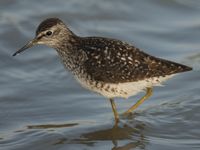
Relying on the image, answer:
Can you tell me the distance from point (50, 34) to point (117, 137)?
1.90 m

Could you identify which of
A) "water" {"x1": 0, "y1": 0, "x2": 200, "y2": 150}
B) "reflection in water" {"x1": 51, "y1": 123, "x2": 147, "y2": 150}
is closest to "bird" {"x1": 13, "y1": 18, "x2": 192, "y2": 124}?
"reflection in water" {"x1": 51, "y1": 123, "x2": 147, "y2": 150}

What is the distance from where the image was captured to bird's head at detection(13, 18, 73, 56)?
1026 cm

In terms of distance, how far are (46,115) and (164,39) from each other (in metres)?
3.71

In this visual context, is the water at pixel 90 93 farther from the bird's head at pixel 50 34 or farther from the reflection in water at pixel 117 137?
the bird's head at pixel 50 34

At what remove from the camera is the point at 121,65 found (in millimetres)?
9734

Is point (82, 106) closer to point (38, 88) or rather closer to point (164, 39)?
point (38, 88)

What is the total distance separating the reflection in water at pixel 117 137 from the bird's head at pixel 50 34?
5.11 feet

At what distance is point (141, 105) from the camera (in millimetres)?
10898

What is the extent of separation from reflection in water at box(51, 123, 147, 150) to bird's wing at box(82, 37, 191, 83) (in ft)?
2.43

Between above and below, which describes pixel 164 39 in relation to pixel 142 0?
below

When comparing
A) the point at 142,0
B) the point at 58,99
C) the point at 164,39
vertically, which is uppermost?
the point at 142,0

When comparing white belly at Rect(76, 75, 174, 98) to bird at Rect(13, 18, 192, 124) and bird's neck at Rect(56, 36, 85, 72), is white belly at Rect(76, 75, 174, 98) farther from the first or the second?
bird's neck at Rect(56, 36, 85, 72)

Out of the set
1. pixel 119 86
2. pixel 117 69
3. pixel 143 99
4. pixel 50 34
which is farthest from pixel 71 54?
pixel 143 99

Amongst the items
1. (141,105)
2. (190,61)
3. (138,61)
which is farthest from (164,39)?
(138,61)
